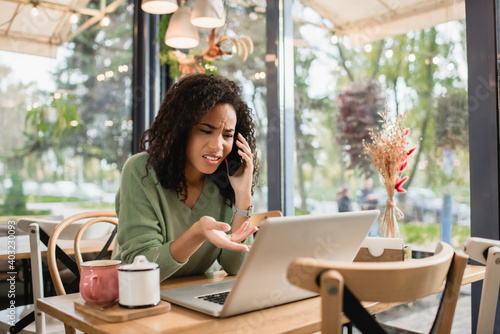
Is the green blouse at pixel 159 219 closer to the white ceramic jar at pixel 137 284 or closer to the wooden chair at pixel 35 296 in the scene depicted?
the white ceramic jar at pixel 137 284

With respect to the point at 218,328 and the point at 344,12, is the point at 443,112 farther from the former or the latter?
the point at 218,328

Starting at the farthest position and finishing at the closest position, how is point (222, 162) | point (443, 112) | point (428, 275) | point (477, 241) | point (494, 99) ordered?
point (443, 112), point (494, 99), point (222, 162), point (477, 241), point (428, 275)

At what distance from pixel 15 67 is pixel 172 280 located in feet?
8.33

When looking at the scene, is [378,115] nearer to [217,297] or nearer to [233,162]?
[233,162]

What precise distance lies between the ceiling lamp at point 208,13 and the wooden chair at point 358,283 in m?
2.14

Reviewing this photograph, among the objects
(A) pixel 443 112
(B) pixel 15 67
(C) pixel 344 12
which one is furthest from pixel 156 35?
(A) pixel 443 112

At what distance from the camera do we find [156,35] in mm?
3814

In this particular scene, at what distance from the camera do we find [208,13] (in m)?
2.62

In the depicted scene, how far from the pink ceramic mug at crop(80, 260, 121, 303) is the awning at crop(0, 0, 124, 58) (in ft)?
9.08

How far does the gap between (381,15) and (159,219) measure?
66.7 inches

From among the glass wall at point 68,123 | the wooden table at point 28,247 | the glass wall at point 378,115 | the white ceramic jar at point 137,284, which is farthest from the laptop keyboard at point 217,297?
the glass wall at point 68,123

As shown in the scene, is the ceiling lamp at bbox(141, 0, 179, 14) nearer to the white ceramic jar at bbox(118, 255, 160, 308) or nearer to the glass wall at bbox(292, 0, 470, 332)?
the glass wall at bbox(292, 0, 470, 332)

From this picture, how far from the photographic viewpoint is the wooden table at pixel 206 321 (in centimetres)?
87

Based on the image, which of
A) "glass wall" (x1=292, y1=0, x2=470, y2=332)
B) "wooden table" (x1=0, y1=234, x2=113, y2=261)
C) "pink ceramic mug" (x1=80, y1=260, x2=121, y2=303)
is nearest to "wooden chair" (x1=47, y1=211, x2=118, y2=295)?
"wooden table" (x1=0, y1=234, x2=113, y2=261)
